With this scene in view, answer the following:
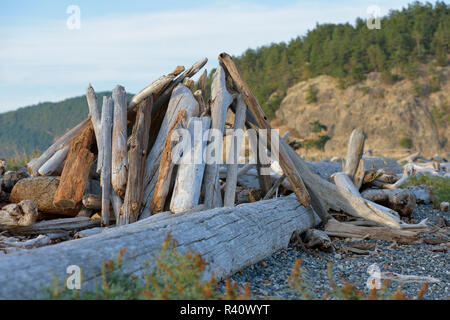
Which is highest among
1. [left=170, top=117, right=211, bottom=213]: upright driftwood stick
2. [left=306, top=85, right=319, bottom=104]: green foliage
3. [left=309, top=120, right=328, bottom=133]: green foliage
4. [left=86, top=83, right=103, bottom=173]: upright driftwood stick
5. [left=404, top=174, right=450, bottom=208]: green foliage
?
[left=306, top=85, right=319, bottom=104]: green foliage

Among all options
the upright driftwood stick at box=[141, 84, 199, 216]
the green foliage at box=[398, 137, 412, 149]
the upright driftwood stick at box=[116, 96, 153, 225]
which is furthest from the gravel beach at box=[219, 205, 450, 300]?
the green foliage at box=[398, 137, 412, 149]

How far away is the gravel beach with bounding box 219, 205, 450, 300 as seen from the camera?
150 inches

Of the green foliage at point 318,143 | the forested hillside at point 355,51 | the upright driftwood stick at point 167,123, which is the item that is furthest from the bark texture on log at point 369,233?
the forested hillside at point 355,51

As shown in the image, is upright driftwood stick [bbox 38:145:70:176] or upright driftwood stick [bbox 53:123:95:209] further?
upright driftwood stick [bbox 38:145:70:176]

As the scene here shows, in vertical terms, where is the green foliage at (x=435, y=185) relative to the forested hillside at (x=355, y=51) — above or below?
below

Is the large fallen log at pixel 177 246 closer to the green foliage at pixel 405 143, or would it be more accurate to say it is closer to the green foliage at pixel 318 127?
the green foliage at pixel 405 143

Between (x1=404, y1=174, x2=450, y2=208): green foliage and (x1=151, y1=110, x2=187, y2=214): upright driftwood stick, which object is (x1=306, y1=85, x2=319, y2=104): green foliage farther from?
(x1=151, y1=110, x2=187, y2=214): upright driftwood stick

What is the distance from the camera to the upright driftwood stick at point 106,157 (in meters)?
5.61

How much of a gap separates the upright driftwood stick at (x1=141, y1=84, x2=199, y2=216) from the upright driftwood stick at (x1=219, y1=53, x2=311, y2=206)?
699 millimetres

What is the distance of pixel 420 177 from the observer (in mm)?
11375

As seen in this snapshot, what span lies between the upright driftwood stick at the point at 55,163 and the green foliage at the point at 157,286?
353 centimetres

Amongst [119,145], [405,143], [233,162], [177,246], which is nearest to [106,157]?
[119,145]
